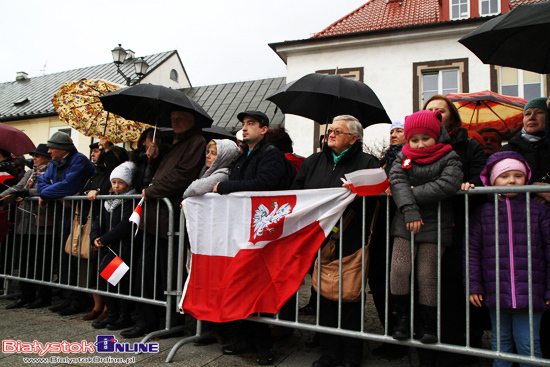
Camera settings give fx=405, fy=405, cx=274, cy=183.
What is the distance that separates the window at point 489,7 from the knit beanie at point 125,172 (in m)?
16.4

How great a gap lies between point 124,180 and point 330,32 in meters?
15.2

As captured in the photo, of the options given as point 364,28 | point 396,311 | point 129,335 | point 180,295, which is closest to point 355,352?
point 396,311

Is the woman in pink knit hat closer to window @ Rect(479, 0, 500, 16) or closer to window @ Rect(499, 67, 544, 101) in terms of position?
window @ Rect(499, 67, 544, 101)

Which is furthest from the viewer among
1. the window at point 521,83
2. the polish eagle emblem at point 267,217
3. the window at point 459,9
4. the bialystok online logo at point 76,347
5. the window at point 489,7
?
the window at point 459,9

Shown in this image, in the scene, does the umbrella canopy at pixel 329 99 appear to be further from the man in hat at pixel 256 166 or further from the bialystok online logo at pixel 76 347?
the bialystok online logo at pixel 76 347

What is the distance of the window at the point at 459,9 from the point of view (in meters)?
16.3

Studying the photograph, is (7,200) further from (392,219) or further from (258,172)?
(392,219)

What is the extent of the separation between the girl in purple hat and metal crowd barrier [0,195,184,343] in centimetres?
263

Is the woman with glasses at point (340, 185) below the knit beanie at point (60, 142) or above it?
below

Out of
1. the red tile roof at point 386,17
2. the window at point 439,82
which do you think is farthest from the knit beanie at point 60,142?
the red tile roof at point 386,17

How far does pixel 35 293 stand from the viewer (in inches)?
216

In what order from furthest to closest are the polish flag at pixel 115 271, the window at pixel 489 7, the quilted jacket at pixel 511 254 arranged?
the window at pixel 489 7 < the polish flag at pixel 115 271 < the quilted jacket at pixel 511 254

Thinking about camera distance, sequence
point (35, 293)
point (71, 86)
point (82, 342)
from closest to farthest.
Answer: point (82, 342)
point (35, 293)
point (71, 86)

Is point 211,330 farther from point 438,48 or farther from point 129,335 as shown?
point 438,48
